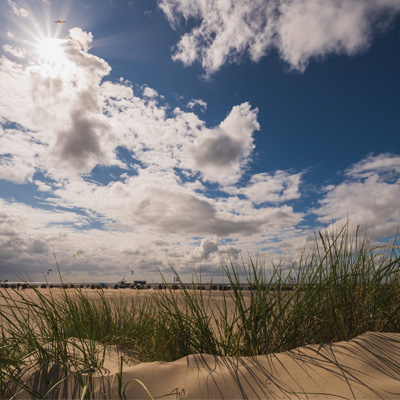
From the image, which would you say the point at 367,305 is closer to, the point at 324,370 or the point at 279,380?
the point at 324,370

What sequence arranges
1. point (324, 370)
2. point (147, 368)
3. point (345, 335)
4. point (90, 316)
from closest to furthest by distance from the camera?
point (324, 370)
point (147, 368)
point (345, 335)
point (90, 316)

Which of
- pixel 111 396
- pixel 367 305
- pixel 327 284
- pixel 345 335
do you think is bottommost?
pixel 111 396

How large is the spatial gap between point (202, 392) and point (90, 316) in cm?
191

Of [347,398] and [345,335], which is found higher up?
[345,335]

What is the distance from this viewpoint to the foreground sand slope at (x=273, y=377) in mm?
1749

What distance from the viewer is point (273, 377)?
6.19ft

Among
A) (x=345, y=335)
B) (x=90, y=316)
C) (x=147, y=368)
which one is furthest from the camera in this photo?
(x=90, y=316)

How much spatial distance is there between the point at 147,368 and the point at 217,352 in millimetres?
753

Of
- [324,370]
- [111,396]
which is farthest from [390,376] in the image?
[111,396]

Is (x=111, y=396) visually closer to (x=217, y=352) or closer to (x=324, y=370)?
(x=217, y=352)

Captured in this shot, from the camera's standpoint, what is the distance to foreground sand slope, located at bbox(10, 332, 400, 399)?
1.75 metres

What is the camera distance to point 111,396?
5.87 ft

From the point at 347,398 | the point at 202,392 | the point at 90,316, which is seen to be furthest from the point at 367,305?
the point at 90,316

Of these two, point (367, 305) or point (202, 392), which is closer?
point (202, 392)
